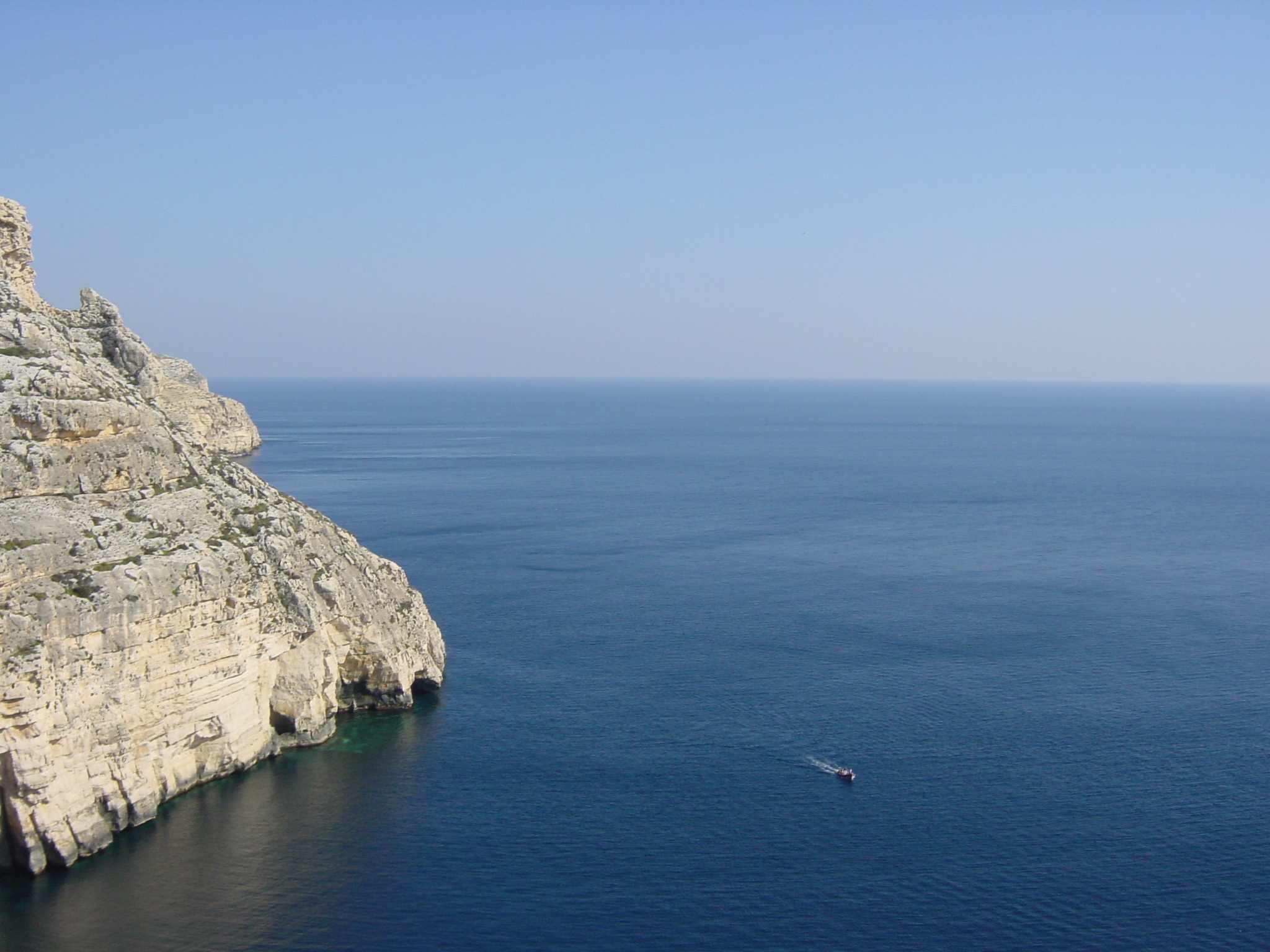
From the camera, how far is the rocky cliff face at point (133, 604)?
43.2m

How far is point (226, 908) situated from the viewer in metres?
40.8

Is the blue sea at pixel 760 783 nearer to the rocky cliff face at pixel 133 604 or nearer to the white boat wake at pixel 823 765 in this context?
the white boat wake at pixel 823 765

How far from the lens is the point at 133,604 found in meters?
46.2

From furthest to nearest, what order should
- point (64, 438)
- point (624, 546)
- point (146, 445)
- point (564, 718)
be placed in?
point (624, 546) → point (564, 718) → point (146, 445) → point (64, 438)

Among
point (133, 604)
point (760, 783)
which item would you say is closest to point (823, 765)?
point (760, 783)

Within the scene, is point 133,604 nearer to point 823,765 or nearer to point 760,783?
point 760,783

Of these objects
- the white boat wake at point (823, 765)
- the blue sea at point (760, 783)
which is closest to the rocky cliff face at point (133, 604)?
the blue sea at point (760, 783)

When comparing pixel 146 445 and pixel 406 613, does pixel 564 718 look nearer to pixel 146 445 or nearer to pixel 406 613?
pixel 406 613

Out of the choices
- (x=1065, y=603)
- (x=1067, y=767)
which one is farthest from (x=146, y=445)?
(x=1065, y=603)

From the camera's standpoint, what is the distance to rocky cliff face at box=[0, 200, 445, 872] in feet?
142

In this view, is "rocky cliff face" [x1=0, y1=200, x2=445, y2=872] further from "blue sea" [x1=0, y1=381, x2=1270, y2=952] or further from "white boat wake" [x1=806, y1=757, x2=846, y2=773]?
"white boat wake" [x1=806, y1=757, x2=846, y2=773]

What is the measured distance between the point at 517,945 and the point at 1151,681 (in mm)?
46794

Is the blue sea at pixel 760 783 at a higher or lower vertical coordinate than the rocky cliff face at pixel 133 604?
lower

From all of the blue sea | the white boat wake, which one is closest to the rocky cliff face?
the blue sea
